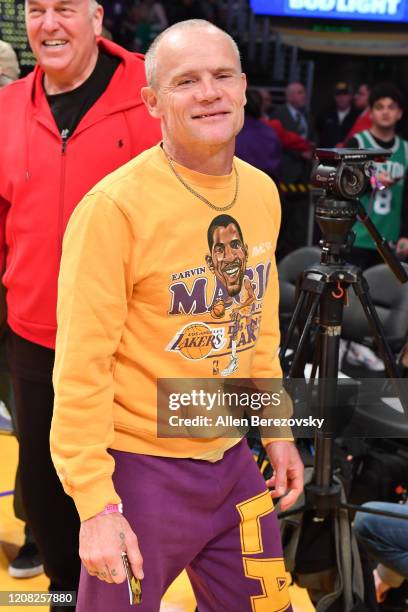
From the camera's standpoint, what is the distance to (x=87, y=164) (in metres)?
2.29

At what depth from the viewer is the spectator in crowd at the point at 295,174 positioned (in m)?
7.43

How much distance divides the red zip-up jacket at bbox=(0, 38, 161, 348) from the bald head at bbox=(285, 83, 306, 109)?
614 cm

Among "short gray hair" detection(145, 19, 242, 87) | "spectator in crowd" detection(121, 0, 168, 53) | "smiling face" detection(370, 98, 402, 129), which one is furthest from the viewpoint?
"spectator in crowd" detection(121, 0, 168, 53)

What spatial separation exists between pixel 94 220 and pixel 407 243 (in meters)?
3.46

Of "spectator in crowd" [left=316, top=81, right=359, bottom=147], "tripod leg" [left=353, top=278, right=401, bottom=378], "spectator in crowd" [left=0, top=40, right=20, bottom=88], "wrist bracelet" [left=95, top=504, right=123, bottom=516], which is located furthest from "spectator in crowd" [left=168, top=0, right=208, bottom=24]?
"wrist bracelet" [left=95, top=504, right=123, bottom=516]

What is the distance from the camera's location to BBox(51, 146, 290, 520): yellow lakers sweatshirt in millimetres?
1667

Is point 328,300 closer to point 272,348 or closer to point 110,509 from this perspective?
point 272,348

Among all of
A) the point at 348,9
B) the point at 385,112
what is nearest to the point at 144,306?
the point at 385,112

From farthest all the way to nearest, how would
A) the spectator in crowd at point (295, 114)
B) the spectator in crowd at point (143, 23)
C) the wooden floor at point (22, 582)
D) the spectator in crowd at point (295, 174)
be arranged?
the spectator in crowd at point (143, 23) → the spectator in crowd at point (295, 114) → the spectator in crowd at point (295, 174) → the wooden floor at point (22, 582)

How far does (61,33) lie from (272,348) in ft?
3.05

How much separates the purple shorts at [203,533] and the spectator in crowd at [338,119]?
6.79 m

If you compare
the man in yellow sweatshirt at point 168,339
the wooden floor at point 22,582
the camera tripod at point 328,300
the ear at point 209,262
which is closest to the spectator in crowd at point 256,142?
the wooden floor at point 22,582

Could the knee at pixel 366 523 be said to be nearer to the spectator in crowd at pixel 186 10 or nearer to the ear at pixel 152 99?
the ear at pixel 152 99

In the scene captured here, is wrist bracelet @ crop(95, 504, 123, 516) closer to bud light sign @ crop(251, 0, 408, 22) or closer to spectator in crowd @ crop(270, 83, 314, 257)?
spectator in crowd @ crop(270, 83, 314, 257)
